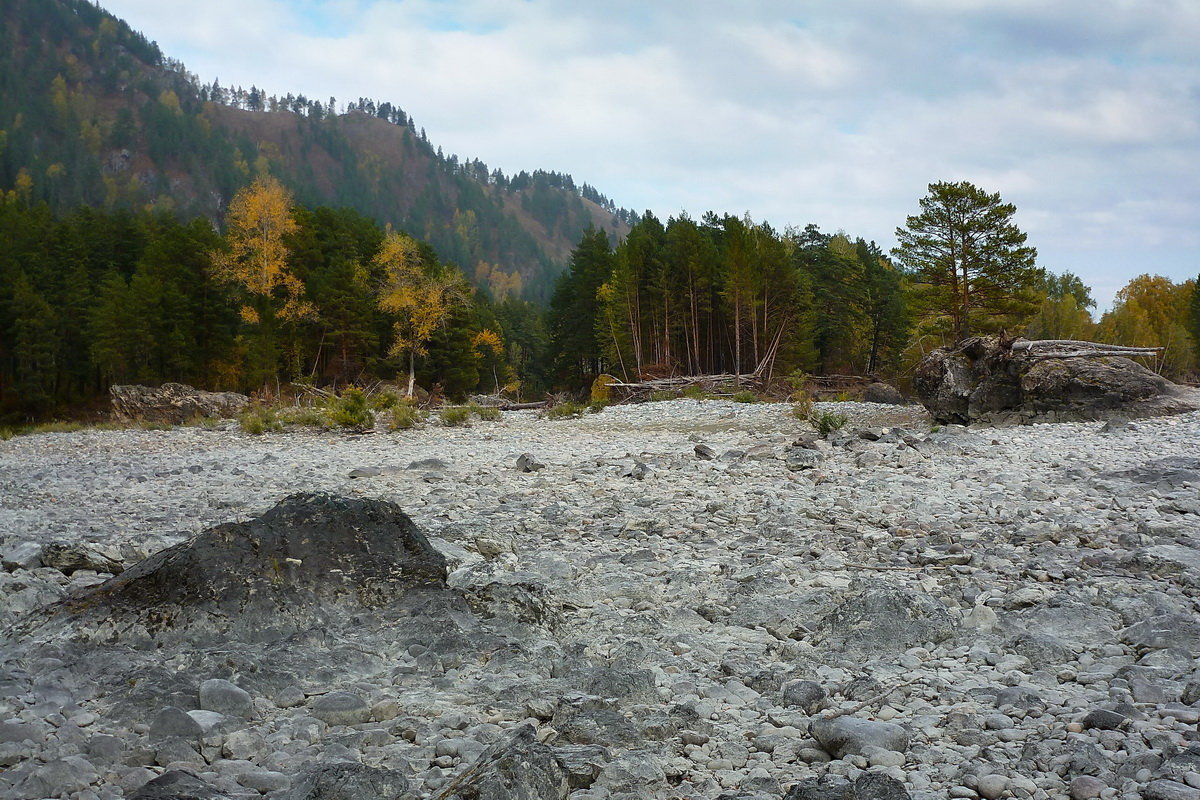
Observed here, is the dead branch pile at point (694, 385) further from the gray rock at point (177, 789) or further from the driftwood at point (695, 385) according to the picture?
the gray rock at point (177, 789)

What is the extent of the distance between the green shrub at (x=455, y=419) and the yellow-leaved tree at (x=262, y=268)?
24.0 metres

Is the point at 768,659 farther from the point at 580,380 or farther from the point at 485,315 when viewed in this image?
the point at 485,315

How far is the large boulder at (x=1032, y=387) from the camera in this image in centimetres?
1428

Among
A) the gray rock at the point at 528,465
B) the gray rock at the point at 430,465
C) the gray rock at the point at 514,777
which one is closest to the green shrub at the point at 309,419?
the gray rock at the point at 430,465

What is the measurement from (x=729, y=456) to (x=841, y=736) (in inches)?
335

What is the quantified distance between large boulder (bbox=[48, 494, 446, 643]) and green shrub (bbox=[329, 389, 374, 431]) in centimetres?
1271

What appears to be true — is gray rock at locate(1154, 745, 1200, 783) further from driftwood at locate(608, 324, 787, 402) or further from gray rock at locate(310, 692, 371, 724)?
driftwood at locate(608, 324, 787, 402)

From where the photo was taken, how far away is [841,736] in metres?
2.94

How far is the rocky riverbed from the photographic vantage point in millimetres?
2732

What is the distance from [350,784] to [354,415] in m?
15.7

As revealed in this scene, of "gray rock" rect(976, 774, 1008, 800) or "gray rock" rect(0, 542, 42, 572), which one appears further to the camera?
"gray rock" rect(0, 542, 42, 572)

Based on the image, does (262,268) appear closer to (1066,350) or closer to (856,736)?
(1066,350)

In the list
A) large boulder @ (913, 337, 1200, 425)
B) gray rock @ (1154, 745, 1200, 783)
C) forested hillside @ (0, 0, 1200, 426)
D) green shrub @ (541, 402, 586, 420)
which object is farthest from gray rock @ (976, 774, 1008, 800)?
forested hillside @ (0, 0, 1200, 426)

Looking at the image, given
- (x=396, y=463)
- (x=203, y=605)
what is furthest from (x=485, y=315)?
(x=203, y=605)
